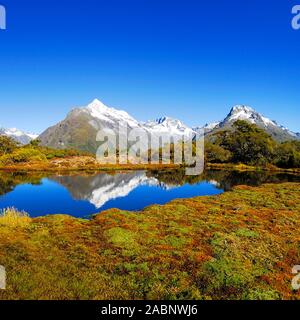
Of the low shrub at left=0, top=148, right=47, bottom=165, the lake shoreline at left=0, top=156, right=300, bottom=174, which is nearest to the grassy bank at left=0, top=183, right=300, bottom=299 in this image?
the lake shoreline at left=0, top=156, right=300, bottom=174

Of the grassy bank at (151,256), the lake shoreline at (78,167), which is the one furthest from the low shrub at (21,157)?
the grassy bank at (151,256)

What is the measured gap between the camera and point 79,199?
181ft

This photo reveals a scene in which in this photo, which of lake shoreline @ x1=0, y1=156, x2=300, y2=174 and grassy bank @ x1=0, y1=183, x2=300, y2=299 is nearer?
grassy bank @ x1=0, y1=183, x2=300, y2=299

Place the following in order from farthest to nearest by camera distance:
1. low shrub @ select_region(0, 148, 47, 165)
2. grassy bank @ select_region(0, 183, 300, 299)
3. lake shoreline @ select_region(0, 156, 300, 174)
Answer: low shrub @ select_region(0, 148, 47, 165) → lake shoreline @ select_region(0, 156, 300, 174) → grassy bank @ select_region(0, 183, 300, 299)

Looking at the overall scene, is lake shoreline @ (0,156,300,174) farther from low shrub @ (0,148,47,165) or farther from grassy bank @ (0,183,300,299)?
grassy bank @ (0,183,300,299)

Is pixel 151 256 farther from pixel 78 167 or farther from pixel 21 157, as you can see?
pixel 21 157

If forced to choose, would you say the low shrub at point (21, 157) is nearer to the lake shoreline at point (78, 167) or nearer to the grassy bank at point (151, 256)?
the lake shoreline at point (78, 167)

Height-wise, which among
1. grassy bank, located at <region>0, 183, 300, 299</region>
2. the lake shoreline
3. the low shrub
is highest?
the low shrub

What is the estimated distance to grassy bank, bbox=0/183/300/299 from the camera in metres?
18.0

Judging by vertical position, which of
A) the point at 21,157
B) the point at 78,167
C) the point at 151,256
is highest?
the point at 21,157

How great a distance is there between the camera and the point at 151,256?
75.5ft

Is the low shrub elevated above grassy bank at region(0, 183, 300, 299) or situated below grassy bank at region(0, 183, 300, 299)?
above

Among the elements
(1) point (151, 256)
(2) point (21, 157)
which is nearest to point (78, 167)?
(2) point (21, 157)
